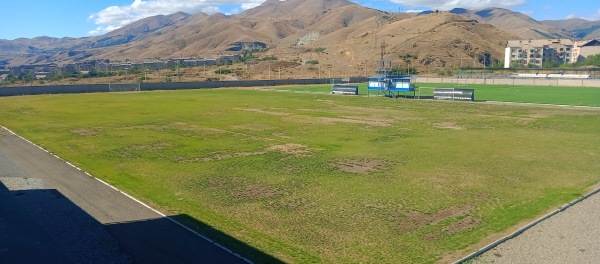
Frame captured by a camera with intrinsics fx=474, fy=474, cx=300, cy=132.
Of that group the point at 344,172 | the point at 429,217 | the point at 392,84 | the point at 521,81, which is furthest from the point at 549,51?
the point at 429,217

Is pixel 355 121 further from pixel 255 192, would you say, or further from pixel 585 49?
pixel 585 49

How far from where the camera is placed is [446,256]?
10.3 m

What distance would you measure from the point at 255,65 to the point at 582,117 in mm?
101449

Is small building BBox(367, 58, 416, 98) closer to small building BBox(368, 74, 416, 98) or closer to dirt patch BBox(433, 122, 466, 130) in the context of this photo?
small building BBox(368, 74, 416, 98)

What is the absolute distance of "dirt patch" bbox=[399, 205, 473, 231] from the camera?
12.3 m

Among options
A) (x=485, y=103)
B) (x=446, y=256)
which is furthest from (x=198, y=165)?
(x=485, y=103)

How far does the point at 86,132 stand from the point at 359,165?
1882 cm

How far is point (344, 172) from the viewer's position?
18250 mm

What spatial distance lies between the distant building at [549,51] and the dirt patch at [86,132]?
148596mm

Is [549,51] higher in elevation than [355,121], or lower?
higher

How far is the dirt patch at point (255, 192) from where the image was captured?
49.4 feet

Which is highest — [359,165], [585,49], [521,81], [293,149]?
[585,49]

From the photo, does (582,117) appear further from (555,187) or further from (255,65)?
(255,65)

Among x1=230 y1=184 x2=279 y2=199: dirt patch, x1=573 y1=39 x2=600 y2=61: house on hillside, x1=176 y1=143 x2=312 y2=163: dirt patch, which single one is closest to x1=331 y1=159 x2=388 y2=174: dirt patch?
x1=176 y1=143 x2=312 y2=163: dirt patch
